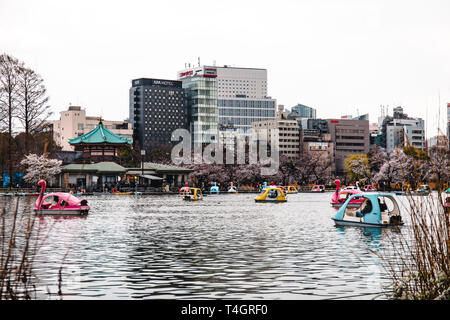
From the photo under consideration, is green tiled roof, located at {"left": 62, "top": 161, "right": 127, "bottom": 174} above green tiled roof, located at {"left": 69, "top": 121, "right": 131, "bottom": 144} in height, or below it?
below

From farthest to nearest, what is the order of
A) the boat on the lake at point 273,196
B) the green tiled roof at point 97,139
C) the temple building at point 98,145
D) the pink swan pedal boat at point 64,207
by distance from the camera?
1. the temple building at point 98,145
2. the green tiled roof at point 97,139
3. the boat on the lake at point 273,196
4. the pink swan pedal boat at point 64,207

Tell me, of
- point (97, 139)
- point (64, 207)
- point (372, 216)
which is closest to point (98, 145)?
point (97, 139)

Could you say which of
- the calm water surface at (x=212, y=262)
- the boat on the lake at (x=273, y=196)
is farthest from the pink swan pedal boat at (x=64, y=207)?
the boat on the lake at (x=273, y=196)

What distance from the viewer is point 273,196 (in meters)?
65.6

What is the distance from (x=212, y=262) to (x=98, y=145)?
8484 cm

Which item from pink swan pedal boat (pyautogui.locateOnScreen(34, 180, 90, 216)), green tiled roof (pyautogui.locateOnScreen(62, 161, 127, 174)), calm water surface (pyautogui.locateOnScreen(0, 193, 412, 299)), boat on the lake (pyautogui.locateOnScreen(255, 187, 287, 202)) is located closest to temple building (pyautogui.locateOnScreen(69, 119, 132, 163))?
green tiled roof (pyautogui.locateOnScreen(62, 161, 127, 174))

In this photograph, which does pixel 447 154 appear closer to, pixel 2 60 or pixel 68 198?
pixel 68 198

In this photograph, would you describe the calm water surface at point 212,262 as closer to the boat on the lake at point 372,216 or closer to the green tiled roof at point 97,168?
the boat on the lake at point 372,216

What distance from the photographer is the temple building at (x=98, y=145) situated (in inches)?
3885

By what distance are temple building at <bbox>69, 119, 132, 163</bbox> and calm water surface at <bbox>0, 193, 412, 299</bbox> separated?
2745 inches

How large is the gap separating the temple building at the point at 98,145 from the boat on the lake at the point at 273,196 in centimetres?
3771

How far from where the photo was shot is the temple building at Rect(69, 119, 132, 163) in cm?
9869

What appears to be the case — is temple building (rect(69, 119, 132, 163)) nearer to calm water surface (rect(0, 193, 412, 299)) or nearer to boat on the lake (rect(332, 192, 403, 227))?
calm water surface (rect(0, 193, 412, 299))
